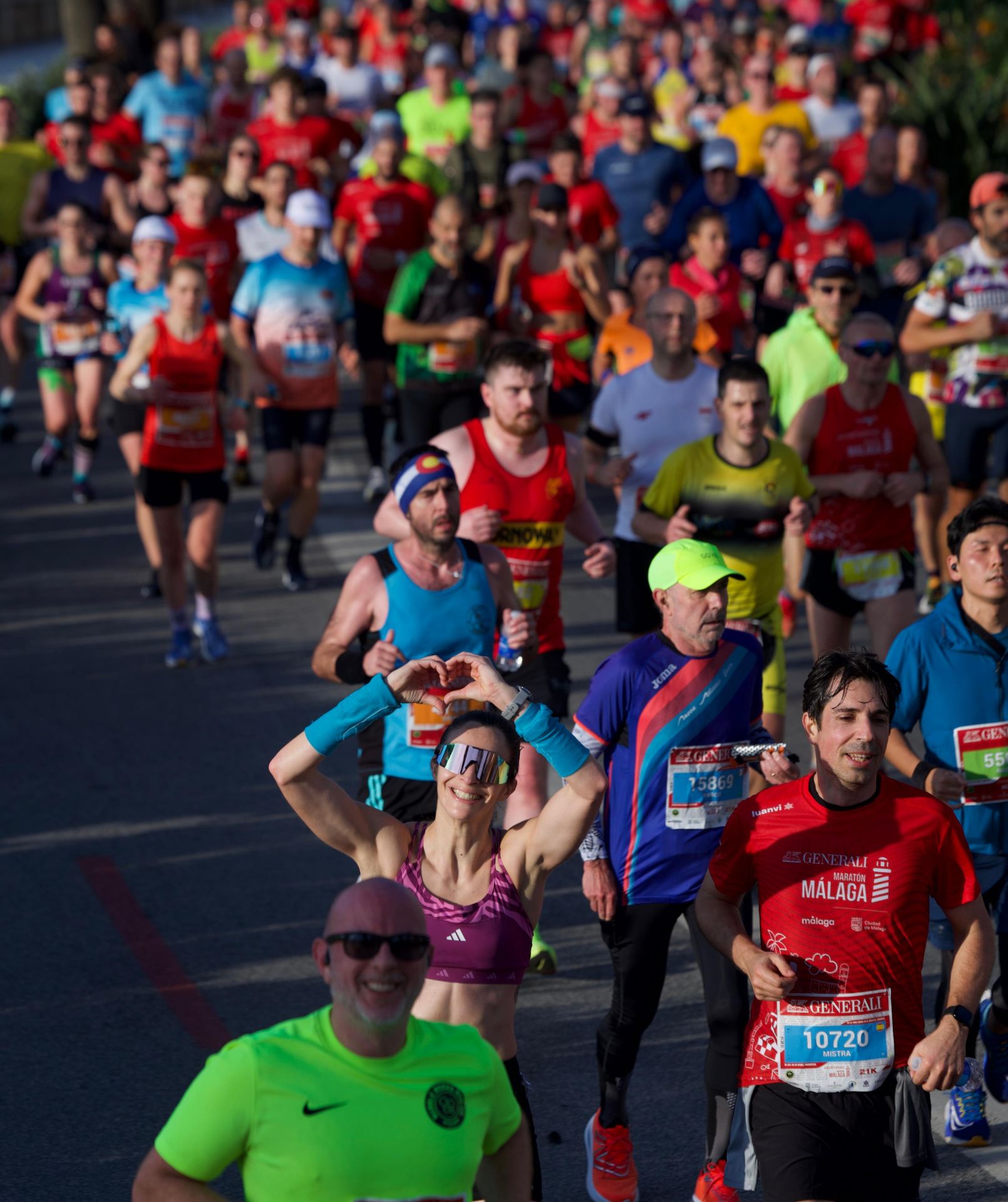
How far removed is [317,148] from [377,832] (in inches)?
471

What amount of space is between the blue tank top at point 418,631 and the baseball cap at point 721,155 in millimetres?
7757

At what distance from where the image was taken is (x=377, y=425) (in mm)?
13312

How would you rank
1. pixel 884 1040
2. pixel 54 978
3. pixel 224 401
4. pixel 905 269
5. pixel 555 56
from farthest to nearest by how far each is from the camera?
pixel 555 56 → pixel 224 401 → pixel 905 269 → pixel 54 978 → pixel 884 1040

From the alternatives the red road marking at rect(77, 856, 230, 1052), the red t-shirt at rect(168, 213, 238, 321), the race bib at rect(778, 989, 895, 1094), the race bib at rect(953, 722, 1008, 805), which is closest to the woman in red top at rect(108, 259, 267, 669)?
the red road marking at rect(77, 856, 230, 1052)

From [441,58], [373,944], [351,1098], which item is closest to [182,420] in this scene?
[373,944]

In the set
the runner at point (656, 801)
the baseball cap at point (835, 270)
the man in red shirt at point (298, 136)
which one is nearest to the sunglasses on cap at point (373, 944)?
the runner at point (656, 801)

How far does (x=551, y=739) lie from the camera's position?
4.47 meters

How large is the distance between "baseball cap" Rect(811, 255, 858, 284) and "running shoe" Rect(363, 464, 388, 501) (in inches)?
174

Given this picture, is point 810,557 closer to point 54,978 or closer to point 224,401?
point 54,978

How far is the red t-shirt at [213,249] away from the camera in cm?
1316

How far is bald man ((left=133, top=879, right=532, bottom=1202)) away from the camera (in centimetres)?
325

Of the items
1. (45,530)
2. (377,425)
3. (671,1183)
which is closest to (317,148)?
(377,425)

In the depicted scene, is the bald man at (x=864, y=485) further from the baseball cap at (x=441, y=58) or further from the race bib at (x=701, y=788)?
the baseball cap at (x=441, y=58)

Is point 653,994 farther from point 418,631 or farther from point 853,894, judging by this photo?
point 418,631
